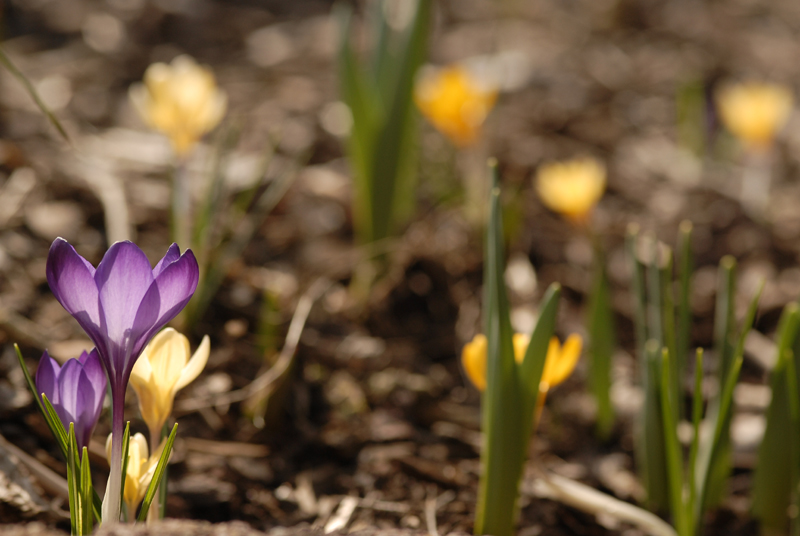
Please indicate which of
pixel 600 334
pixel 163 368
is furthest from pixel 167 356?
pixel 600 334

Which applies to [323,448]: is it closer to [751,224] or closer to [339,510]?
[339,510]

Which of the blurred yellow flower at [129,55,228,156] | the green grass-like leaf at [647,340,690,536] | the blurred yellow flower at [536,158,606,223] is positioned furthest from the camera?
the blurred yellow flower at [536,158,606,223]

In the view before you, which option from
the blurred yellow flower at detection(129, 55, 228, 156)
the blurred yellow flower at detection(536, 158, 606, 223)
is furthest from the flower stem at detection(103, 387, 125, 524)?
the blurred yellow flower at detection(536, 158, 606, 223)

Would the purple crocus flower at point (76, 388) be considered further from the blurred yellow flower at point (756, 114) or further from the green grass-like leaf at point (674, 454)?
the blurred yellow flower at point (756, 114)

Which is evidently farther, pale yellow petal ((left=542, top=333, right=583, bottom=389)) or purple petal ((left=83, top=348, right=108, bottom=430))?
pale yellow petal ((left=542, top=333, right=583, bottom=389))

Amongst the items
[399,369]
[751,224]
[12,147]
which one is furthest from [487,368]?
[751,224]

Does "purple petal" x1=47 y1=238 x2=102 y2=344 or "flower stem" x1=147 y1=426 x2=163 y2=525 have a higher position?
"purple petal" x1=47 y1=238 x2=102 y2=344

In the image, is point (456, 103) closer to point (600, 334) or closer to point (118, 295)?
point (600, 334)

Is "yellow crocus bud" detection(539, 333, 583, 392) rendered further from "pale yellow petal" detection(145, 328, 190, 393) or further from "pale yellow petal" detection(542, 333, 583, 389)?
"pale yellow petal" detection(145, 328, 190, 393)
